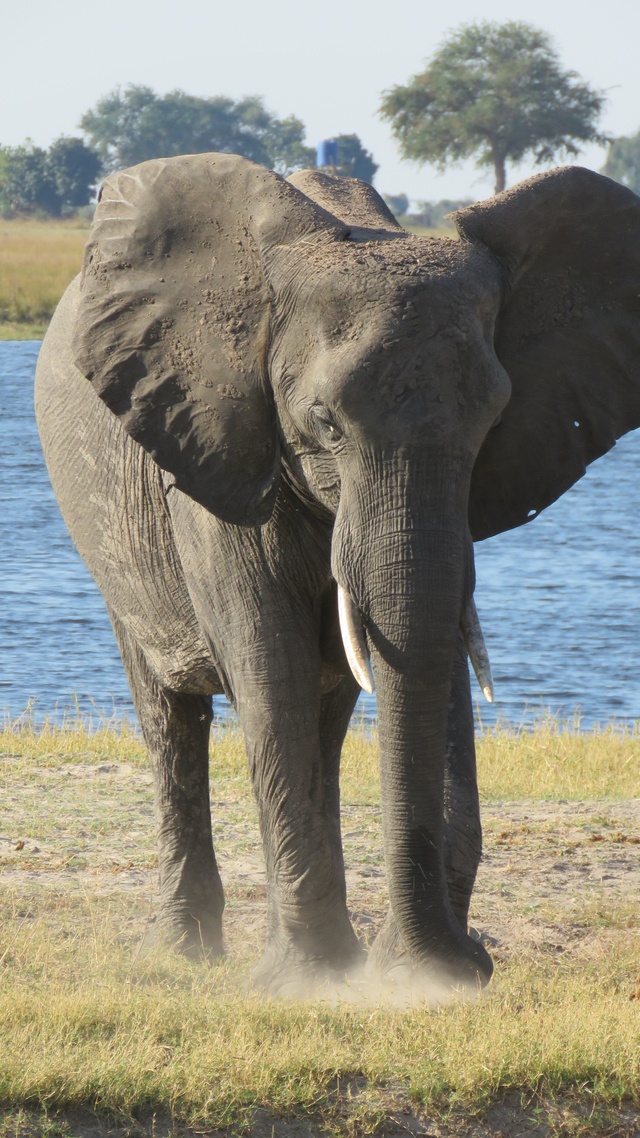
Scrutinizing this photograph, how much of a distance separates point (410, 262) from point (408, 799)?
1391 millimetres

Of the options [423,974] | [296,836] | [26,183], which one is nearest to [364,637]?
[296,836]

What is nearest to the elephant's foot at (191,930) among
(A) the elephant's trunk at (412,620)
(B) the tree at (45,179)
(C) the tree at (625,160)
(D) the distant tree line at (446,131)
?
(A) the elephant's trunk at (412,620)

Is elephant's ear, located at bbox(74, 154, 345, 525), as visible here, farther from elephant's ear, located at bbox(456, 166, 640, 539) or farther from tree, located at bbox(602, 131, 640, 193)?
tree, located at bbox(602, 131, 640, 193)

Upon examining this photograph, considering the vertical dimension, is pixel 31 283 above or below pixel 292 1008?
below

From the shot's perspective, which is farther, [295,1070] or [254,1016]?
[254,1016]

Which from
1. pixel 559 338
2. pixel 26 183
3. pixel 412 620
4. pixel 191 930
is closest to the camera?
pixel 412 620

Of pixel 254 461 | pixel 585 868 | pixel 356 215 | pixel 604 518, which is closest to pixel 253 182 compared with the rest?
pixel 356 215

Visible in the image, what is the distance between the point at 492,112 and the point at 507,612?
4681 cm

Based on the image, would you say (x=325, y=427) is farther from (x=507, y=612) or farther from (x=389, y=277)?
(x=507, y=612)

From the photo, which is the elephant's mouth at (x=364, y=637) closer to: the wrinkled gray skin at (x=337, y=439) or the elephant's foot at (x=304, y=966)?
the wrinkled gray skin at (x=337, y=439)

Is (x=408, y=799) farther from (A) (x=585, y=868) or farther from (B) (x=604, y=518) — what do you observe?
(B) (x=604, y=518)

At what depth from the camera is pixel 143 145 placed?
90.8 meters

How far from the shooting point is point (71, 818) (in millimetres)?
7746

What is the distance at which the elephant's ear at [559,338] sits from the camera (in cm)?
486
